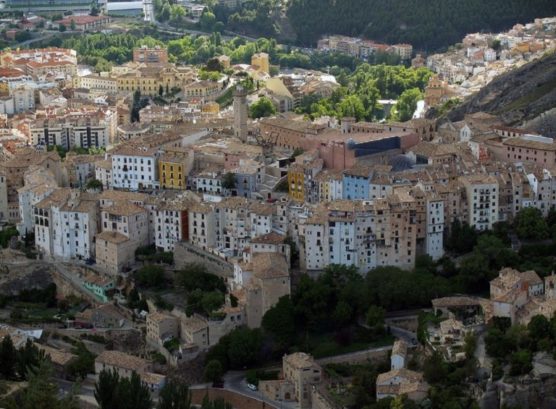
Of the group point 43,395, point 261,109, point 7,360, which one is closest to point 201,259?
point 7,360

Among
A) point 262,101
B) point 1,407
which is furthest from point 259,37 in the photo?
point 1,407

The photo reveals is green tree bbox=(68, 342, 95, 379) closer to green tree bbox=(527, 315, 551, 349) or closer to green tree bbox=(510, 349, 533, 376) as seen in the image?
green tree bbox=(510, 349, 533, 376)

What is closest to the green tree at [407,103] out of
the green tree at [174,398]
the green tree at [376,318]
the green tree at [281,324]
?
the green tree at [376,318]

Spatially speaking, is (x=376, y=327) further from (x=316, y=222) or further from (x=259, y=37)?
(x=259, y=37)

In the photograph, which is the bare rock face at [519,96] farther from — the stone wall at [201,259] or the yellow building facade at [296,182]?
the stone wall at [201,259]

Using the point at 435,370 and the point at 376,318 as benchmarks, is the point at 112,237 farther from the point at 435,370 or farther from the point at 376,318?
the point at 435,370

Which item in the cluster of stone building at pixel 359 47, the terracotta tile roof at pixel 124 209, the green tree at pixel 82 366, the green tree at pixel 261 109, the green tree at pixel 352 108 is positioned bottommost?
the cluster of stone building at pixel 359 47
